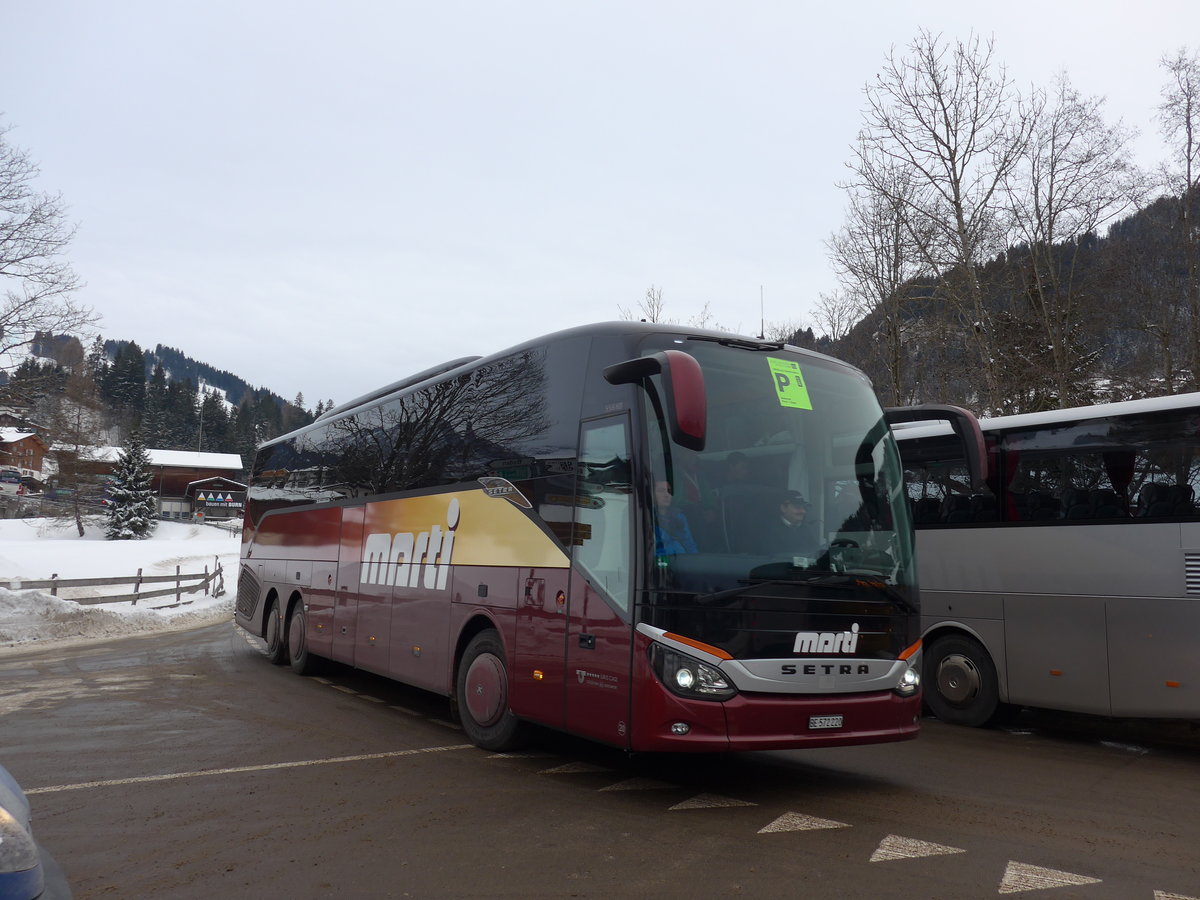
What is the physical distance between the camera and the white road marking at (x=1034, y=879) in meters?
4.79

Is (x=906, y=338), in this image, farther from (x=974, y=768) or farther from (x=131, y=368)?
(x=131, y=368)

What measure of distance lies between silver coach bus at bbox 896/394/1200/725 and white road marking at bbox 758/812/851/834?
15.6ft

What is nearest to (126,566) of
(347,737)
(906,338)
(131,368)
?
(906,338)

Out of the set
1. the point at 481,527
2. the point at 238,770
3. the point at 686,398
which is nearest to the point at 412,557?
the point at 481,527

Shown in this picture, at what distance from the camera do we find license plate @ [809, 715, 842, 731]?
622cm

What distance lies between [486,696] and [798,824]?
10.1 feet

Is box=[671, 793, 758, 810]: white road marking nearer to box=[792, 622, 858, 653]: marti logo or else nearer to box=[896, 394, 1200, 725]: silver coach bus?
box=[792, 622, 858, 653]: marti logo

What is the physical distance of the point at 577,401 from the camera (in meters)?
7.36

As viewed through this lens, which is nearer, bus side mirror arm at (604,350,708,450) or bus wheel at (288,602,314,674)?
bus side mirror arm at (604,350,708,450)

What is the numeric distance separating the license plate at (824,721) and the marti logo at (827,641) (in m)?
0.43

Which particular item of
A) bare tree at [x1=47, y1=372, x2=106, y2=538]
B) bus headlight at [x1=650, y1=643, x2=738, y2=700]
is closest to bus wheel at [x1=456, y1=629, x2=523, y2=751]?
bus headlight at [x1=650, y1=643, x2=738, y2=700]

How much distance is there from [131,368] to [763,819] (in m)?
167

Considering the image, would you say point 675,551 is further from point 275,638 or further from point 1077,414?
point 275,638

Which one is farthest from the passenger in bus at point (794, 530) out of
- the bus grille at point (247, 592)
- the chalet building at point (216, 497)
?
the chalet building at point (216, 497)
